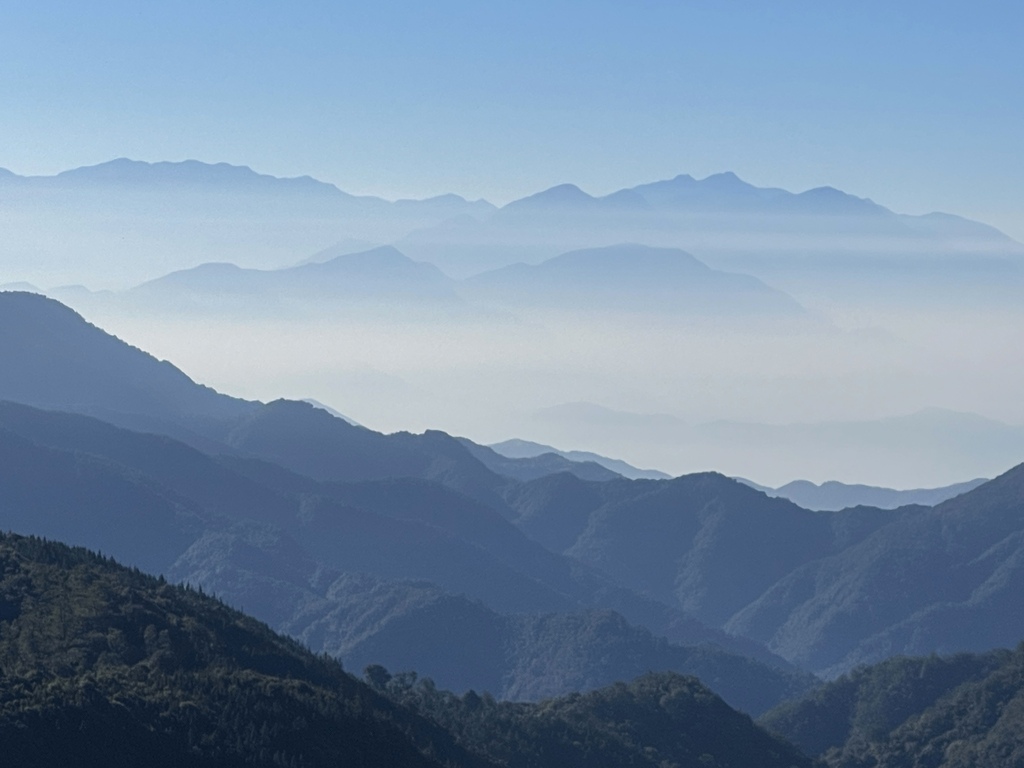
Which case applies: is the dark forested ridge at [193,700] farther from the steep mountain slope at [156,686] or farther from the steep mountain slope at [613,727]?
the steep mountain slope at [613,727]

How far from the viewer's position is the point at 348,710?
8769cm

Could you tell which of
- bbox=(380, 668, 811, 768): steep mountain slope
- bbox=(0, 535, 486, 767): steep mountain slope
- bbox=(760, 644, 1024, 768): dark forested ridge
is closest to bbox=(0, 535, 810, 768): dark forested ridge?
bbox=(0, 535, 486, 767): steep mountain slope

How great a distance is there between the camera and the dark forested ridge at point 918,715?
443ft

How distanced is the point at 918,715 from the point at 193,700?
84.5 meters

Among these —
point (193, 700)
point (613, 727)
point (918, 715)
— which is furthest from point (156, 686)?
point (918, 715)

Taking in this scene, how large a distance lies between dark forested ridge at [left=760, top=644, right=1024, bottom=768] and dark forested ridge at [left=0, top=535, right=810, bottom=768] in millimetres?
20864

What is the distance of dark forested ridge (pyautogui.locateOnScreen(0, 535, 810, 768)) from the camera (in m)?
73.2

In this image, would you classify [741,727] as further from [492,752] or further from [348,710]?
[348,710]

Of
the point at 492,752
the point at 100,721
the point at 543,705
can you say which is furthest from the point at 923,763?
the point at 100,721

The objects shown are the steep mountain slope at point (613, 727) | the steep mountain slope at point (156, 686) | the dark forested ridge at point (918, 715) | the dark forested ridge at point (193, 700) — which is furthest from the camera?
the dark forested ridge at point (918, 715)

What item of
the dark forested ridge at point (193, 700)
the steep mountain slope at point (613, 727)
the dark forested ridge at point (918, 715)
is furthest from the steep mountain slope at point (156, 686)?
the dark forested ridge at point (918, 715)

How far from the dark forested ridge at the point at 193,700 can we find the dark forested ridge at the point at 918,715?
68.5 feet

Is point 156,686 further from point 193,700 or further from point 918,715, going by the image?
point 918,715

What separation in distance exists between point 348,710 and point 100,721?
54.8 ft
